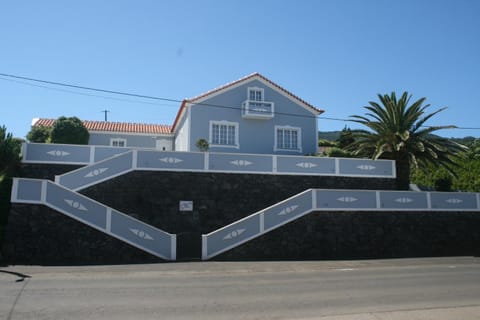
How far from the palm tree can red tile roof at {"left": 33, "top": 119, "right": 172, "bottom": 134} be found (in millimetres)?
16179

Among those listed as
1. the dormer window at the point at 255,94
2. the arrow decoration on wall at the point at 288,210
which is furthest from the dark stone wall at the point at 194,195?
the dormer window at the point at 255,94

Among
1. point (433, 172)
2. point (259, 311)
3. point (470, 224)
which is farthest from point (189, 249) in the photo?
point (433, 172)

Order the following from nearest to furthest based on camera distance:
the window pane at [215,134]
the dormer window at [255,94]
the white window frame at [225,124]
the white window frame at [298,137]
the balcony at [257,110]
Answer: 1. the white window frame at [225,124]
2. the window pane at [215,134]
3. the balcony at [257,110]
4. the white window frame at [298,137]
5. the dormer window at [255,94]

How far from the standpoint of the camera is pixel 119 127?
30.9 meters

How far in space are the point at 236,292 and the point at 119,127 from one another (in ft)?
79.2

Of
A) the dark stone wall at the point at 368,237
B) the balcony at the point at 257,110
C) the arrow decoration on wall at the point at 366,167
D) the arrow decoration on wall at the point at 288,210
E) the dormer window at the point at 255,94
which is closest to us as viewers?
the dark stone wall at the point at 368,237

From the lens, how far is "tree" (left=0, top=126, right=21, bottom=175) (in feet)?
56.9

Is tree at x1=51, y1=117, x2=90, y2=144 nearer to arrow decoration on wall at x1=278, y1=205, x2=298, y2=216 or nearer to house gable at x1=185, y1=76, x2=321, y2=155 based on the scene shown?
house gable at x1=185, y1=76, x2=321, y2=155

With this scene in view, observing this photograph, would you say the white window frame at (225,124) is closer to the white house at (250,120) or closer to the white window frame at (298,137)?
the white house at (250,120)

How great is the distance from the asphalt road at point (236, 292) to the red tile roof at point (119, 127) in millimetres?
18394

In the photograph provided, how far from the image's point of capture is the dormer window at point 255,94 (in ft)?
89.5

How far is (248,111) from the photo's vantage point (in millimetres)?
26219

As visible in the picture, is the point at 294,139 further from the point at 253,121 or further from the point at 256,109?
the point at 256,109

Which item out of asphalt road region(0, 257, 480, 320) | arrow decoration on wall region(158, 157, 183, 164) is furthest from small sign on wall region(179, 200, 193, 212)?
asphalt road region(0, 257, 480, 320)
